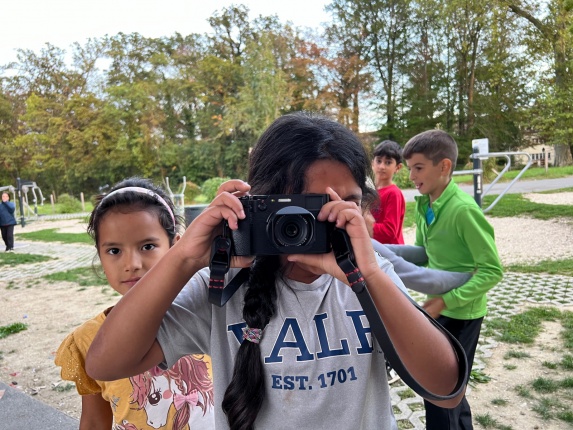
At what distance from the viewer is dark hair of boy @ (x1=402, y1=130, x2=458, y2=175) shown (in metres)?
2.72

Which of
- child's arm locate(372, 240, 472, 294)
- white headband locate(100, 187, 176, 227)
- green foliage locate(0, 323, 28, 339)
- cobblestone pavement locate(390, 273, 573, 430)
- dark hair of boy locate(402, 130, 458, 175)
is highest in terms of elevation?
dark hair of boy locate(402, 130, 458, 175)

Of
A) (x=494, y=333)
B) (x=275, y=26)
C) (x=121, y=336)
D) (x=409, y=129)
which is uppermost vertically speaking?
(x=275, y=26)

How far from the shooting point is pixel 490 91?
32.4 meters

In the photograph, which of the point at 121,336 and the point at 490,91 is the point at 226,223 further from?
the point at 490,91

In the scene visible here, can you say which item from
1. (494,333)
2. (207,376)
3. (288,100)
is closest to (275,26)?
(288,100)

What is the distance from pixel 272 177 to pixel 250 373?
482 millimetres

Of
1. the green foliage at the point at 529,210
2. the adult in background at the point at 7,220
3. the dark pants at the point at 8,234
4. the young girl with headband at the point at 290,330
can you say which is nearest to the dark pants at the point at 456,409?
the young girl with headband at the point at 290,330

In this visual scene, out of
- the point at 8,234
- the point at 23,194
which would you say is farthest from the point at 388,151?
the point at 23,194

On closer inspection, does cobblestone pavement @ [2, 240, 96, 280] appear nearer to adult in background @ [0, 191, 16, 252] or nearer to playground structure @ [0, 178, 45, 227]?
adult in background @ [0, 191, 16, 252]

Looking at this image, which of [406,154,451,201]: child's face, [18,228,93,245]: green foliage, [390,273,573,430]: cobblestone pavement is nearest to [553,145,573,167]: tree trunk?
[390,273,573,430]: cobblestone pavement

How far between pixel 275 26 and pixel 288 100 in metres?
8.64

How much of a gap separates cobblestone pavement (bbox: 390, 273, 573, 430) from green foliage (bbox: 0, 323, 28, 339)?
4.37 m

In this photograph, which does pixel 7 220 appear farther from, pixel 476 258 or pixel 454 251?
pixel 476 258

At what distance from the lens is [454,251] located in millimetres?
2434
